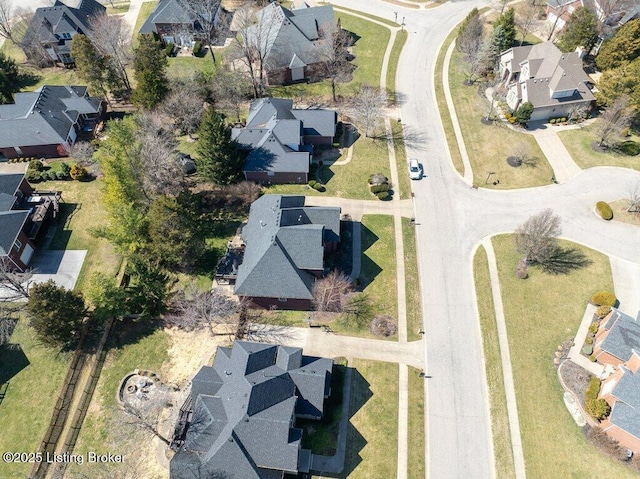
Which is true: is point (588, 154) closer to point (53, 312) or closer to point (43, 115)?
point (53, 312)

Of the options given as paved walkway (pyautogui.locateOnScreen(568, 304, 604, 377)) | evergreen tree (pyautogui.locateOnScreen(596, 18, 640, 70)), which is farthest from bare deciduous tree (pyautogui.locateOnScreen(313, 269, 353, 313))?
evergreen tree (pyautogui.locateOnScreen(596, 18, 640, 70))

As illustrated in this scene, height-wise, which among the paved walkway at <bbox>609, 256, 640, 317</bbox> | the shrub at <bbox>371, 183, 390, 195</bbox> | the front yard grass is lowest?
the front yard grass

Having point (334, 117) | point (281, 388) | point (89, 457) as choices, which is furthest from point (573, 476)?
point (334, 117)

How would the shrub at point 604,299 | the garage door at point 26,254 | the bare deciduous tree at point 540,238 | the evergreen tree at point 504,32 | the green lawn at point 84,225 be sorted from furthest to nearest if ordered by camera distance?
the evergreen tree at point 504,32, the green lawn at point 84,225, the garage door at point 26,254, the bare deciduous tree at point 540,238, the shrub at point 604,299

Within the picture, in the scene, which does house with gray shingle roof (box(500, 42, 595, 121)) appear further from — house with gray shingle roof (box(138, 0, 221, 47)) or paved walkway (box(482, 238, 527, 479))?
house with gray shingle roof (box(138, 0, 221, 47))

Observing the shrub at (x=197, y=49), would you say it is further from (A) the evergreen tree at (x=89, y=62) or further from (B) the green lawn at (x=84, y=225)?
(B) the green lawn at (x=84, y=225)

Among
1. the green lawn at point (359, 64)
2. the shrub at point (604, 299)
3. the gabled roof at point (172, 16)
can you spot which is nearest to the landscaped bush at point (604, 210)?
the shrub at point (604, 299)
